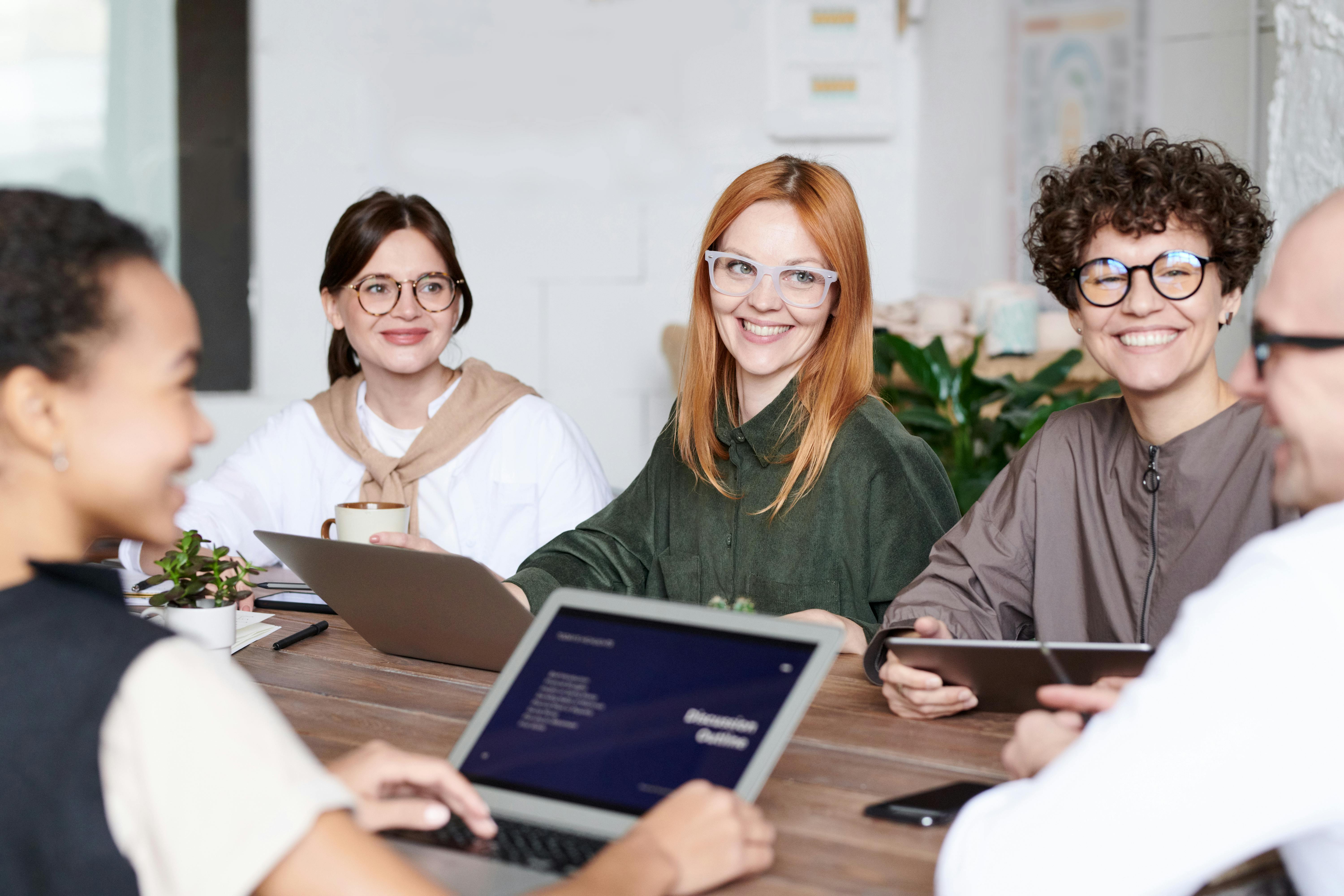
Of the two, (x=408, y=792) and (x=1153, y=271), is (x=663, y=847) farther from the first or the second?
(x=1153, y=271)

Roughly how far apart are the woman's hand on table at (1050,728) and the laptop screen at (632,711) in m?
0.20

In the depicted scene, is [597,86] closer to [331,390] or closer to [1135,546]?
[331,390]

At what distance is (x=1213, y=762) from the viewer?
75 centimetres

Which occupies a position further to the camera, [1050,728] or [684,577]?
[684,577]

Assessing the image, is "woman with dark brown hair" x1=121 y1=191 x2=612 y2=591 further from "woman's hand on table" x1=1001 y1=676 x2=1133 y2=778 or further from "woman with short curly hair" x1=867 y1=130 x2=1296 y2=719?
"woman's hand on table" x1=1001 y1=676 x2=1133 y2=778

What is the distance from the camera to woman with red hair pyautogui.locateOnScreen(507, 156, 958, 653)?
6.55 feet

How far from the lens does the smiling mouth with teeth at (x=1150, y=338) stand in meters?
1.70

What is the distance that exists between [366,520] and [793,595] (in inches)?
27.9

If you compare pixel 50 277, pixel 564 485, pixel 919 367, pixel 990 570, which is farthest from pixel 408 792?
pixel 919 367

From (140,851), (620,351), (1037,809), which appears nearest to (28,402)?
(140,851)

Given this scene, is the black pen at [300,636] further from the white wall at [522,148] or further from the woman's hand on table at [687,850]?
the white wall at [522,148]

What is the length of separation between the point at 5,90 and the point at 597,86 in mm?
2156

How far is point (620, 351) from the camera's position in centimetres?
468

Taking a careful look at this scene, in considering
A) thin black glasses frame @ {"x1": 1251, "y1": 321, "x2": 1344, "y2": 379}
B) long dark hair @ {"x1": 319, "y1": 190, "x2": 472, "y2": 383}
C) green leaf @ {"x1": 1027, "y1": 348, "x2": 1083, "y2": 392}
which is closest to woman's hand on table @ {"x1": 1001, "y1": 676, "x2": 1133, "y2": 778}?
thin black glasses frame @ {"x1": 1251, "y1": 321, "x2": 1344, "y2": 379}
